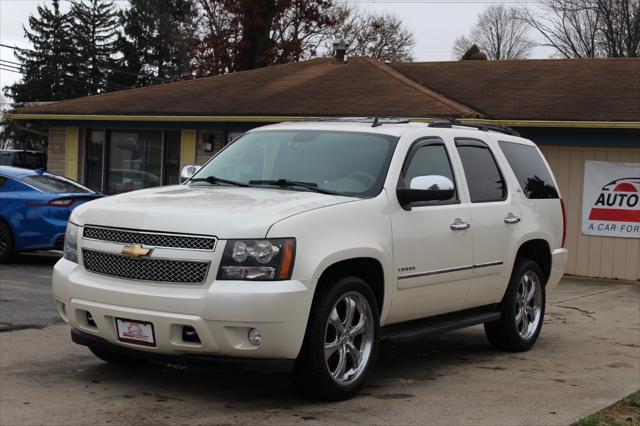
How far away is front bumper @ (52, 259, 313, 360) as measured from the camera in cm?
558

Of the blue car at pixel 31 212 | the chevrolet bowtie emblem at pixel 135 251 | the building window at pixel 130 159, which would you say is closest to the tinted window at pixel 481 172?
the chevrolet bowtie emblem at pixel 135 251

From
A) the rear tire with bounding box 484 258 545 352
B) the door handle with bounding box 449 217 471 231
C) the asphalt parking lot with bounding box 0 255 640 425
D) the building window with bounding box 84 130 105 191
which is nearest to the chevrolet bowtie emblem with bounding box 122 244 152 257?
the asphalt parking lot with bounding box 0 255 640 425

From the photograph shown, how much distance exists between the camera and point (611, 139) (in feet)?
49.9

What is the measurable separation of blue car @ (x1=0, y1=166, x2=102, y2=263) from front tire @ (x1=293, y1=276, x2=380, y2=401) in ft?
27.0

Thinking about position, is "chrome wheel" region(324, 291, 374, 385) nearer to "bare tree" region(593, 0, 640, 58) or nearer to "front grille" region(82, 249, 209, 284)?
"front grille" region(82, 249, 209, 284)

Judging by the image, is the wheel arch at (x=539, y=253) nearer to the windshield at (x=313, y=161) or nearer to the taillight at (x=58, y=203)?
the windshield at (x=313, y=161)

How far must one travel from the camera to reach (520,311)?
27.4ft

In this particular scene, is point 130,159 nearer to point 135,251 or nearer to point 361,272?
point 361,272

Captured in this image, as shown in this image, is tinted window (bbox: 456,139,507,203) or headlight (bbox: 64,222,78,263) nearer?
headlight (bbox: 64,222,78,263)

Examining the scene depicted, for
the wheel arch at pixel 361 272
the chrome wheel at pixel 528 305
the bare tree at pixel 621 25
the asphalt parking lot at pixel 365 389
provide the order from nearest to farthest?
the asphalt parking lot at pixel 365 389
the wheel arch at pixel 361 272
the chrome wheel at pixel 528 305
the bare tree at pixel 621 25

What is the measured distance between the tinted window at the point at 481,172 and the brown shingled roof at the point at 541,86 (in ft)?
25.0

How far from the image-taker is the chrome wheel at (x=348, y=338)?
6113 millimetres

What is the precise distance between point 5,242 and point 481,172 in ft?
27.8

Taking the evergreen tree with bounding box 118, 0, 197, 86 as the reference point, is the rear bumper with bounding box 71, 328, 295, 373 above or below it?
below
